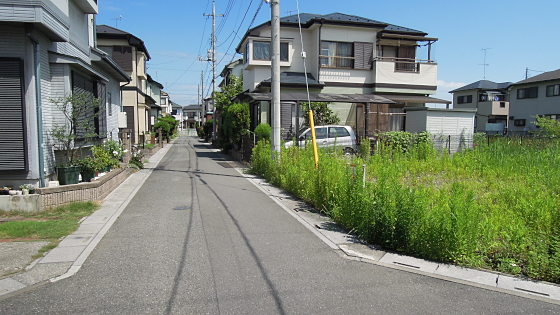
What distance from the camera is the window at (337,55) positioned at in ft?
79.7

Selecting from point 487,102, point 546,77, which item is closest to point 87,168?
point 546,77

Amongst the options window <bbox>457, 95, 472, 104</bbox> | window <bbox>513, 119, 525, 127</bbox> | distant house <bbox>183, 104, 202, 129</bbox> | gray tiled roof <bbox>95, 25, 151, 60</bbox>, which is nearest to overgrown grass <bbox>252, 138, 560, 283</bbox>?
gray tiled roof <bbox>95, 25, 151, 60</bbox>

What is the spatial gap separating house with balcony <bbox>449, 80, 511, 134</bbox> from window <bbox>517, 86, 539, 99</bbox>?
3960 millimetres

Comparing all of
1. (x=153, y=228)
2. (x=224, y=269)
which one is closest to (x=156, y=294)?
(x=224, y=269)

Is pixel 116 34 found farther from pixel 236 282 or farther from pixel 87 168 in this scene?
pixel 236 282

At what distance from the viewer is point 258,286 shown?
15.2 ft

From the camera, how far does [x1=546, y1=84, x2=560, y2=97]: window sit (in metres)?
35.7

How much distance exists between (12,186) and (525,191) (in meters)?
10.1

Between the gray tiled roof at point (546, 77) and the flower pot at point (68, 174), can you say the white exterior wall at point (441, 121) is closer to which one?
the flower pot at point (68, 174)

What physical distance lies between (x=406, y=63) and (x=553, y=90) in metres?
19.3

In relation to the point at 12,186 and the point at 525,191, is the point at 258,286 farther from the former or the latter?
the point at 12,186

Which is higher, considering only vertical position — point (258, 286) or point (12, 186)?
point (12, 186)

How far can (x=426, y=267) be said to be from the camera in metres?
5.38

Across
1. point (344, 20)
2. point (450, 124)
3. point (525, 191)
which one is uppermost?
point (344, 20)
